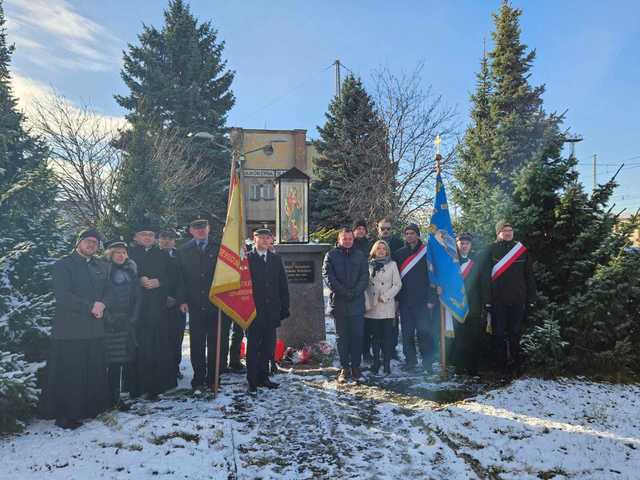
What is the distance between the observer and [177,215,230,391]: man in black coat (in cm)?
577

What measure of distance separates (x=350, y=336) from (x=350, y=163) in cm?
1678

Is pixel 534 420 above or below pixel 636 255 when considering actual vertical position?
below

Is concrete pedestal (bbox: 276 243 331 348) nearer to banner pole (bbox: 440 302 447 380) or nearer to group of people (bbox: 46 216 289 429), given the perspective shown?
group of people (bbox: 46 216 289 429)

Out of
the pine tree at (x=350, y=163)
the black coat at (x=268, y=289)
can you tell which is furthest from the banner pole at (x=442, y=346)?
the pine tree at (x=350, y=163)

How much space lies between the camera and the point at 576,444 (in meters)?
4.12

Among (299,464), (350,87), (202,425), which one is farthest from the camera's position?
(350,87)

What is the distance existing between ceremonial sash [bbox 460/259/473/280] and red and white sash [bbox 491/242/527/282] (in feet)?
1.52

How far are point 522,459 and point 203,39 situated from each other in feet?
99.9

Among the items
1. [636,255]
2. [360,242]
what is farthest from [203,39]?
[636,255]

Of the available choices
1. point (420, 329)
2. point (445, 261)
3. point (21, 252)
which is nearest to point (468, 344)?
point (420, 329)

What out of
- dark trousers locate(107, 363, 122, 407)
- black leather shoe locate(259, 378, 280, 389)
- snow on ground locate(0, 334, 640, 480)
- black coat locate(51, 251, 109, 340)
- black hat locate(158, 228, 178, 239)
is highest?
black hat locate(158, 228, 178, 239)

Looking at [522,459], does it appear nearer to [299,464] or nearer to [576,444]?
[576,444]

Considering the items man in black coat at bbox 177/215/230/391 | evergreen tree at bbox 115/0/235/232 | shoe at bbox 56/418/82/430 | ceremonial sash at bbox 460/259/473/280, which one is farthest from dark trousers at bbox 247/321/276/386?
evergreen tree at bbox 115/0/235/232

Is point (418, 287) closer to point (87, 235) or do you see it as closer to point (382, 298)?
point (382, 298)
